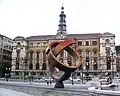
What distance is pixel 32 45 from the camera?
317 ft

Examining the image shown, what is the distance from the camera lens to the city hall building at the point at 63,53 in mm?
85125

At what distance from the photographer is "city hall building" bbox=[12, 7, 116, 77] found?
85125 millimetres

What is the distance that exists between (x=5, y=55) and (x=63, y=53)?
2290 centimetres

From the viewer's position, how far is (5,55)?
325 ft

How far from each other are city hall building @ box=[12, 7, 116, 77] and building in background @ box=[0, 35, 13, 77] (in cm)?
354

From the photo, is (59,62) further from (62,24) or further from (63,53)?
(62,24)

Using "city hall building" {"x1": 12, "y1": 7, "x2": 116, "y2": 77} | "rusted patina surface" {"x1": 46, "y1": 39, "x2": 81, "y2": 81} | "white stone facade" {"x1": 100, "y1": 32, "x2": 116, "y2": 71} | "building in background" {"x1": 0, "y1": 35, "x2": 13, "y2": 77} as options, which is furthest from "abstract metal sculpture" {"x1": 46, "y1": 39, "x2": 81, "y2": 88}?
"building in background" {"x1": 0, "y1": 35, "x2": 13, "y2": 77}

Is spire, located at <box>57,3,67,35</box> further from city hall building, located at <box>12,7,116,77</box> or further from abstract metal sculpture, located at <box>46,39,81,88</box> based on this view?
abstract metal sculpture, located at <box>46,39,81,88</box>

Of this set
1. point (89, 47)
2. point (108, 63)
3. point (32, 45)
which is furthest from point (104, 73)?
point (32, 45)

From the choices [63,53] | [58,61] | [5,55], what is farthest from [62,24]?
[58,61]

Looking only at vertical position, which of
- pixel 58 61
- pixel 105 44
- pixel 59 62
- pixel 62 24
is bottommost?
pixel 59 62

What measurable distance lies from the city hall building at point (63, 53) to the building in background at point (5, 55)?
3536 millimetres

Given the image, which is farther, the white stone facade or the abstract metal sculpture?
the white stone facade

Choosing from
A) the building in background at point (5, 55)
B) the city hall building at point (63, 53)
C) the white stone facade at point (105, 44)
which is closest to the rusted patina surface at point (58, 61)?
the city hall building at point (63, 53)
